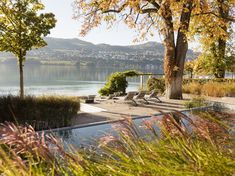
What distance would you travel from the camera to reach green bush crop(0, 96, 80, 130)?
795 centimetres

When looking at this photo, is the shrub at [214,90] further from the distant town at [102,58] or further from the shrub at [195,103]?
the distant town at [102,58]

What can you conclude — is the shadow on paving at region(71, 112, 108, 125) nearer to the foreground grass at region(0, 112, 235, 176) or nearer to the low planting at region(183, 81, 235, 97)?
the foreground grass at region(0, 112, 235, 176)

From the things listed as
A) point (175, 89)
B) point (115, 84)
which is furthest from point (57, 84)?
point (175, 89)

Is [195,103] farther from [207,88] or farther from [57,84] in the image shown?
[57,84]

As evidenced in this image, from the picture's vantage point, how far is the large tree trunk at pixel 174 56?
1456 cm

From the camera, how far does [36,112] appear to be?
8.08 metres

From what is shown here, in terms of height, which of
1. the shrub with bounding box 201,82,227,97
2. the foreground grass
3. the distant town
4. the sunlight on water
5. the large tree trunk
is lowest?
the sunlight on water

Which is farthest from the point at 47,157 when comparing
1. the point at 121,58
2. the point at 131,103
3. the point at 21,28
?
the point at 121,58

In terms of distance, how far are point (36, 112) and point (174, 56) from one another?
332 inches

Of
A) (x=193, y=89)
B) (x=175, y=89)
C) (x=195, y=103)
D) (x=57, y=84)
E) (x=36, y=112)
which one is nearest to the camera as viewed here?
(x=36, y=112)

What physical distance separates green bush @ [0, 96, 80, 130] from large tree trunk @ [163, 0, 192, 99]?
741cm

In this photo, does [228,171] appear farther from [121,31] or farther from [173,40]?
[121,31]

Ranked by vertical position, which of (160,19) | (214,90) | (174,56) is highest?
(160,19)

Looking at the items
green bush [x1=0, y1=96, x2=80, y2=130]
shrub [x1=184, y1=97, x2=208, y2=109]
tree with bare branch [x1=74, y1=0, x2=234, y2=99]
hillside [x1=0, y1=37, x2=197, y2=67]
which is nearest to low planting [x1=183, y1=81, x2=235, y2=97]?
tree with bare branch [x1=74, y1=0, x2=234, y2=99]
